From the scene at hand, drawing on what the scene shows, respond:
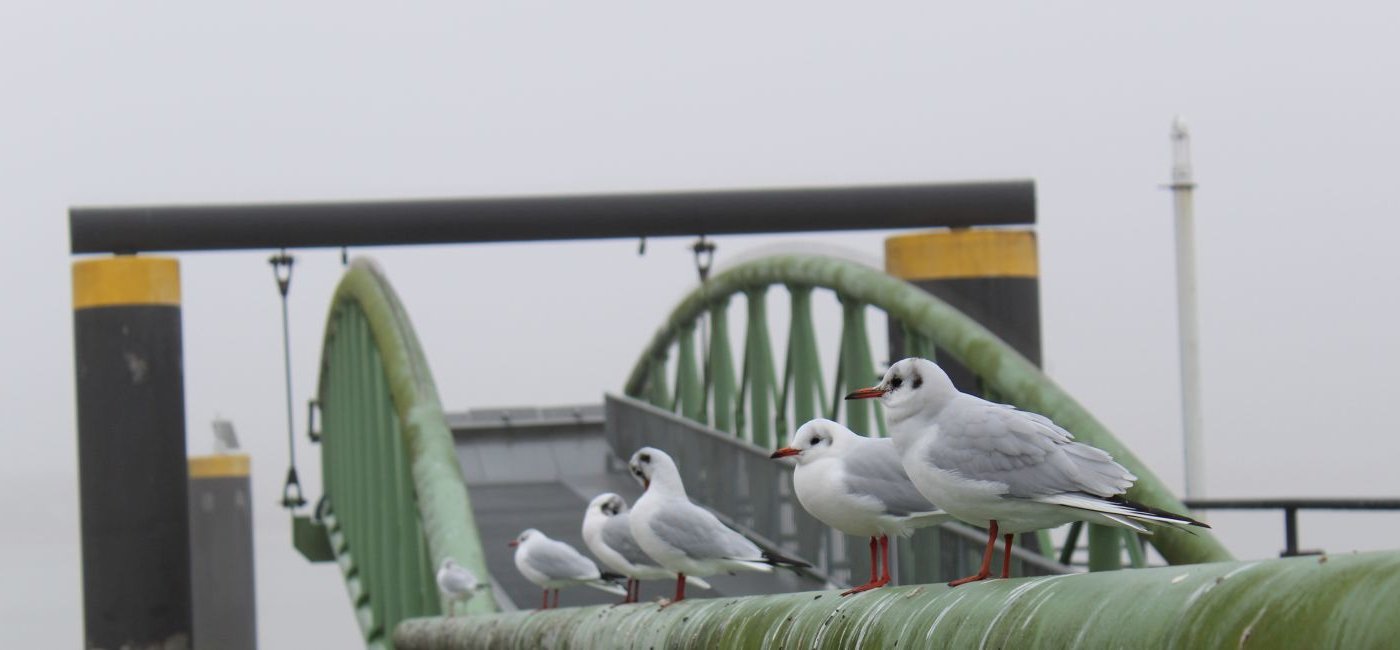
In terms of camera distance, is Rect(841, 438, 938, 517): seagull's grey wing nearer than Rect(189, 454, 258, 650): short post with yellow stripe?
Yes

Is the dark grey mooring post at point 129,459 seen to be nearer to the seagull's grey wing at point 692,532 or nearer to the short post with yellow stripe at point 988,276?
the short post with yellow stripe at point 988,276

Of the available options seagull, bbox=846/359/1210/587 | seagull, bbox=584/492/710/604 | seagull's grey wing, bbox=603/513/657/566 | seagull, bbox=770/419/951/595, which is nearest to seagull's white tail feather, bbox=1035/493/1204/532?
seagull, bbox=846/359/1210/587

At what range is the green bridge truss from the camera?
2424 mm

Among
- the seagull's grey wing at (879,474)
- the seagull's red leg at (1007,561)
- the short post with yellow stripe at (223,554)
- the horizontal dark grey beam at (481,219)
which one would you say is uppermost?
the horizontal dark grey beam at (481,219)

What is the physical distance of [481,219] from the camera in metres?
19.5

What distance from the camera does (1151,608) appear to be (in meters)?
2.41

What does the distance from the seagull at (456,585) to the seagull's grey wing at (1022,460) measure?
28.1 feet

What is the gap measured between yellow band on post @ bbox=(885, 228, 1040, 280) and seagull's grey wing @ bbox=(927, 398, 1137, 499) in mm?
13846

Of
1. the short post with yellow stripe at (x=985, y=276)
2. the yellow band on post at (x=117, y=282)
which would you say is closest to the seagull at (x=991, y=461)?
the short post with yellow stripe at (x=985, y=276)

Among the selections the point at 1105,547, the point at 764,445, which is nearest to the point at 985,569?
the point at 1105,547

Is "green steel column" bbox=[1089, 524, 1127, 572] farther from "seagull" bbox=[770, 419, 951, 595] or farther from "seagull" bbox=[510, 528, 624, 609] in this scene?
"seagull" bbox=[770, 419, 951, 595]

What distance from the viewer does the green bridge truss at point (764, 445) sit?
2424 millimetres

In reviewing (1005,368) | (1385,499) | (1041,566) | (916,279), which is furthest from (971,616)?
(916,279)

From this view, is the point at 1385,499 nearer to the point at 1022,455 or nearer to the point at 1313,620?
the point at 1022,455
